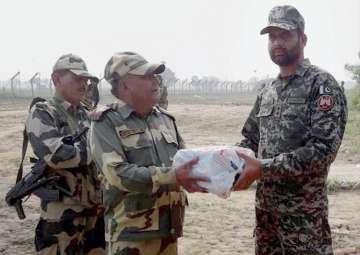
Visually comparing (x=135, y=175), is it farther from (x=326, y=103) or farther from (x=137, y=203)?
(x=326, y=103)

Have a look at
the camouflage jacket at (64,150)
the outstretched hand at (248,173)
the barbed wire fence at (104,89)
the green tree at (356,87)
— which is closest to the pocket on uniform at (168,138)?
the outstretched hand at (248,173)

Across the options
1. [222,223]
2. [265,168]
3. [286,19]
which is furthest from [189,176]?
[222,223]

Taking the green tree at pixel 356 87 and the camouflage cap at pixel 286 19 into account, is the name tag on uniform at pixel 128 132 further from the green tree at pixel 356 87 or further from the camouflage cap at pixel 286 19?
the green tree at pixel 356 87

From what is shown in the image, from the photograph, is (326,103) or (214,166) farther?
(326,103)

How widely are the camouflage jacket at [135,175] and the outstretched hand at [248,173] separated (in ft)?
1.14

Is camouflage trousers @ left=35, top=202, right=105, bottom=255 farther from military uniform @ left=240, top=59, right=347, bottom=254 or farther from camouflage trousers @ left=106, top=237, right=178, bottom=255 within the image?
military uniform @ left=240, top=59, right=347, bottom=254

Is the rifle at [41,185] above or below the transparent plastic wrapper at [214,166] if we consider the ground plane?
below

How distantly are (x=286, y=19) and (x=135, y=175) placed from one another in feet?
4.31

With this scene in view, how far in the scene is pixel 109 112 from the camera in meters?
2.76

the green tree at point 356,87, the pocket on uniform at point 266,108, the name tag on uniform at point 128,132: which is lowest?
the green tree at point 356,87

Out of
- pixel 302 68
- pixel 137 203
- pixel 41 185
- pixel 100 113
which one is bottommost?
Answer: pixel 41 185

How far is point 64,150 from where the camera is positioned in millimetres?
3379

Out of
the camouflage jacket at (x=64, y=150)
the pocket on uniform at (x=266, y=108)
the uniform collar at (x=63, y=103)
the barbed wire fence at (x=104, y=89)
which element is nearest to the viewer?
the pocket on uniform at (x=266, y=108)

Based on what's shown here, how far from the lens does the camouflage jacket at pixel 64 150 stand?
3.41 metres
